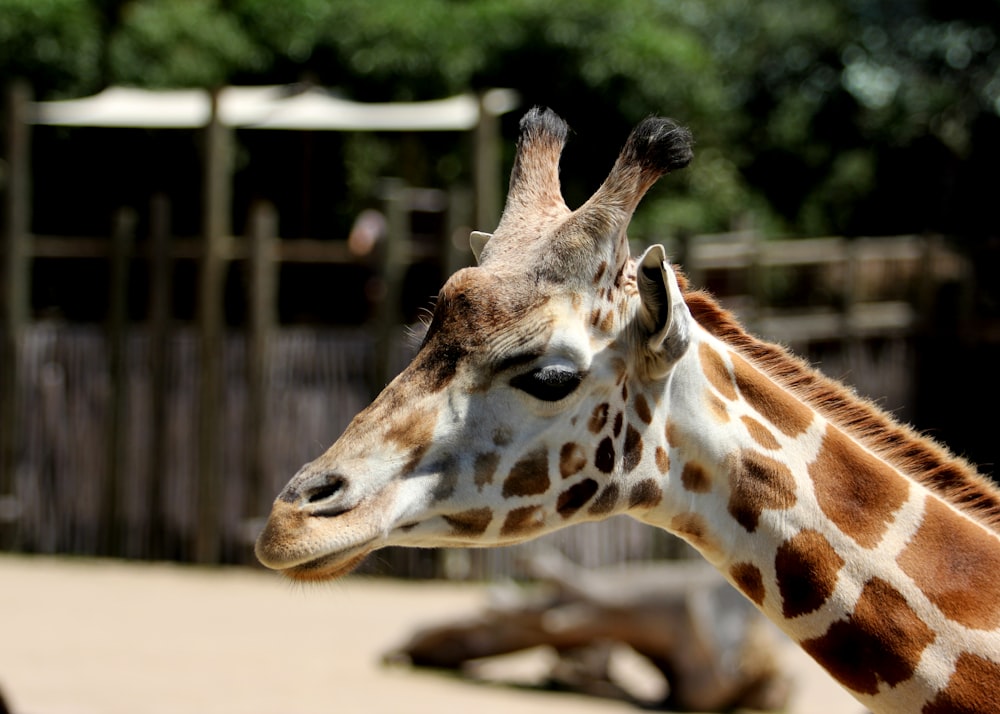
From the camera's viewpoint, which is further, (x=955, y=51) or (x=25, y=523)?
(x=955, y=51)

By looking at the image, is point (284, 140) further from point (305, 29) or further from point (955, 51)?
point (955, 51)

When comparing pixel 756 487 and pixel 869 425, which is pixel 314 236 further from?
pixel 756 487

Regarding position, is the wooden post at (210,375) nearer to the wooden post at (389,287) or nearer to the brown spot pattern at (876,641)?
the wooden post at (389,287)

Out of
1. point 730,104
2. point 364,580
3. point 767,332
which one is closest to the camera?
point 364,580

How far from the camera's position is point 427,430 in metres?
3.01

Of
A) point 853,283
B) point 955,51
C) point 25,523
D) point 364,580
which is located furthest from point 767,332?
point 955,51

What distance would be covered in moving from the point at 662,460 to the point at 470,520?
18.6 inches

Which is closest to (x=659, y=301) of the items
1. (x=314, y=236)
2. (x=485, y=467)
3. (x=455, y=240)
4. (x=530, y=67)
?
(x=485, y=467)

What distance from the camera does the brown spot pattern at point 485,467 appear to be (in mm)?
3051

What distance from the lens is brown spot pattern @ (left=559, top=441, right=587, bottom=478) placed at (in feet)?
10.2

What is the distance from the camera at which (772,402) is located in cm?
325

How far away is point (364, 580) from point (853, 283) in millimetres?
5940

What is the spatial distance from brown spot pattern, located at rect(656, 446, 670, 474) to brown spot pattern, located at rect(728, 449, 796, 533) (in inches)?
5.9

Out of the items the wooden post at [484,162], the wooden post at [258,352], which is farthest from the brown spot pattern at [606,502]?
the wooden post at [484,162]
